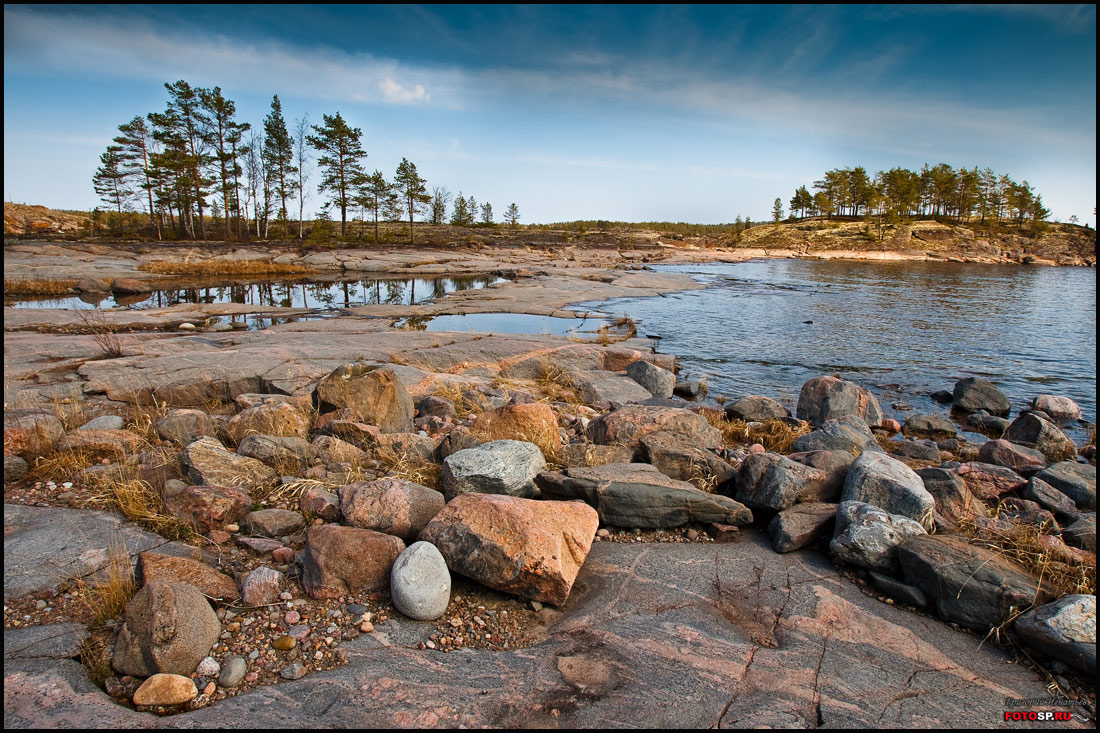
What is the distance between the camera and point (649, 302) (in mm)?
23797

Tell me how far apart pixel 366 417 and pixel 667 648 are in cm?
434

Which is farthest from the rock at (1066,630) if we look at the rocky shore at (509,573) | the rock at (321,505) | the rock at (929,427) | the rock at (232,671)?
the rock at (929,427)

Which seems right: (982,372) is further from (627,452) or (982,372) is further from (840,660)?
(840,660)

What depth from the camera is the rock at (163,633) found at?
2.61 metres

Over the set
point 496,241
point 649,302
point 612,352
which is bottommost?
point 612,352

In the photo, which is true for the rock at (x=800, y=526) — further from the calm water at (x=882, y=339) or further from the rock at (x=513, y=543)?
the calm water at (x=882, y=339)

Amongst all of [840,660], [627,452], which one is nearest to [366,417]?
[627,452]

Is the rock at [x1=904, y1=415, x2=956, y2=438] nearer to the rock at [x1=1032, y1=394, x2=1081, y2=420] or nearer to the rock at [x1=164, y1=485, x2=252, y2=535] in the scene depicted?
the rock at [x1=1032, y1=394, x2=1081, y2=420]

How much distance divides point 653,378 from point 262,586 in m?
7.81

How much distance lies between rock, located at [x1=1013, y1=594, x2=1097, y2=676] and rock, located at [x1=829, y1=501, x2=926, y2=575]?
0.77 m

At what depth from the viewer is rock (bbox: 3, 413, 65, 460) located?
478cm

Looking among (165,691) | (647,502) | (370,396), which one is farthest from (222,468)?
(647,502)

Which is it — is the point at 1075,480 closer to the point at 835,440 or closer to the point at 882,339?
the point at 835,440

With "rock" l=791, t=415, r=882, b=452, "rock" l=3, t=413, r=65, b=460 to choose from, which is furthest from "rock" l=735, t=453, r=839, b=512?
"rock" l=3, t=413, r=65, b=460
